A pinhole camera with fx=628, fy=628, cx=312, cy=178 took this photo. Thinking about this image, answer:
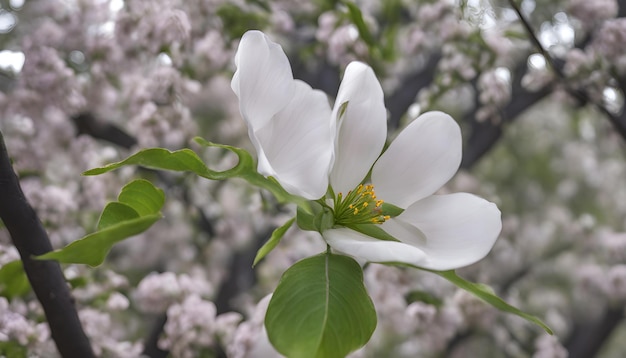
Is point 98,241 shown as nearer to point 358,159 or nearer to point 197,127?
point 358,159

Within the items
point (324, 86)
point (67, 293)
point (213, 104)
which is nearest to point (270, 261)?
point (324, 86)

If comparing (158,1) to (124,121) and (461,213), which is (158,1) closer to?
(461,213)

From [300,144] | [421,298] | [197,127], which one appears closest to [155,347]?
[197,127]

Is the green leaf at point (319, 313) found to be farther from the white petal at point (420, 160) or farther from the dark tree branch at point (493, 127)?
the dark tree branch at point (493, 127)

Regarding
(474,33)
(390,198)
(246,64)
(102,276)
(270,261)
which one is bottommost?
(270,261)

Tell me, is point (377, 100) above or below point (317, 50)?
above

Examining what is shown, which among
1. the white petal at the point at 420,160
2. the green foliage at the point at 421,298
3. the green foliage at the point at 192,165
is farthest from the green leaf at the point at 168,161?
the green foliage at the point at 421,298
